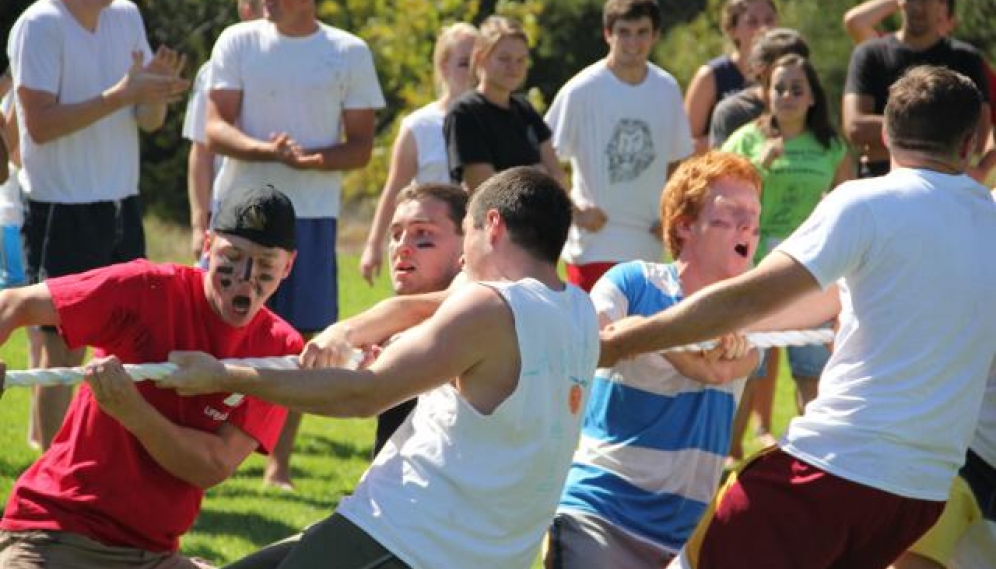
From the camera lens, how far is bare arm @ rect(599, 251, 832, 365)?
166 inches

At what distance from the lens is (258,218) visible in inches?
191

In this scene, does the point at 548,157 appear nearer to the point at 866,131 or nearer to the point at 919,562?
the point at 866,131

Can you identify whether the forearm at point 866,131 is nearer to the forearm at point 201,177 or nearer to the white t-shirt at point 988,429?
the forearm at point 201,177

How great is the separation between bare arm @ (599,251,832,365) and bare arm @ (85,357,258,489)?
1158 mm

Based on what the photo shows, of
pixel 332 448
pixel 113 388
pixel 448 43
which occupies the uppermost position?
pixel 113 388

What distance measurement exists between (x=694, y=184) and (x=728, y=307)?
1.02 meters

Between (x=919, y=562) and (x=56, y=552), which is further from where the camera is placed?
(x=919, y=562)

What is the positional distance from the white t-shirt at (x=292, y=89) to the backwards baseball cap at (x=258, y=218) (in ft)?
10.1

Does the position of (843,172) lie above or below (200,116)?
below

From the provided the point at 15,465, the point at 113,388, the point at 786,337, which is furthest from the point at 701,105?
the point at 113,388

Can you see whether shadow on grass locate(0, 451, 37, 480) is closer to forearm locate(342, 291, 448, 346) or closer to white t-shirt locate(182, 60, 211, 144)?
white t-shirt locate(182, 60, 211, 144)

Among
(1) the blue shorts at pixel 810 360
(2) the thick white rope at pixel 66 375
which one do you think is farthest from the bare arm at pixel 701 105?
(2) the thick white rope at pixel 66 375

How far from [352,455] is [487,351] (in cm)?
484

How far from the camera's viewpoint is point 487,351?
4.05 metres
